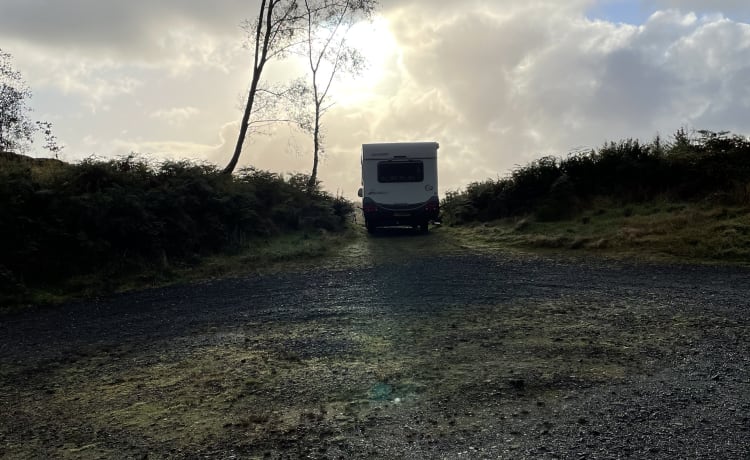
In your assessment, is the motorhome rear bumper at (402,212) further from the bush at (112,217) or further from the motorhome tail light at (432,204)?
the bush at (112,217)

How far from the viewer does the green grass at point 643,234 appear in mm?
13297

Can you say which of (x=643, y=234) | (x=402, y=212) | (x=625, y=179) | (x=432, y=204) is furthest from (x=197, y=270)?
(x=625, y=179)

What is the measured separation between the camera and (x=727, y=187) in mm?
17891

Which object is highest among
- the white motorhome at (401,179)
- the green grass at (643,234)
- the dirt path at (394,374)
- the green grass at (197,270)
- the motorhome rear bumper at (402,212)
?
the white motorhome at (401,179)

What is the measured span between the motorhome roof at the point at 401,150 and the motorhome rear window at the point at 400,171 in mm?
302

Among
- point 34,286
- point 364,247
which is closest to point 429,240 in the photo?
point 364,247

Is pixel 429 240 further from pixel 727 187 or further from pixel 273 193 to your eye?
pixel 727 187

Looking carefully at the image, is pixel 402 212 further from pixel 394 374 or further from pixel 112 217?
pixel 394 374

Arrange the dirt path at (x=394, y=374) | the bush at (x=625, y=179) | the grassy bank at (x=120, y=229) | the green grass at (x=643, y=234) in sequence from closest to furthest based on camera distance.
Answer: the dirt path at (x=394, y=374)
the grassy bank at (x=120, y=229)
the green grass at (x=643, y=234)
the bush at (x=625, y=179)

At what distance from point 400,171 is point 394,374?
16.4m

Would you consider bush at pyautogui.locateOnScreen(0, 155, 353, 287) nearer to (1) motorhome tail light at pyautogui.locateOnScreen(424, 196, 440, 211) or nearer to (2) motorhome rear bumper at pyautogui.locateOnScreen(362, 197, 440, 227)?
(2) motorhome rear bumper at pyautogui.locateOnScreen(362, 197, 440, 227)

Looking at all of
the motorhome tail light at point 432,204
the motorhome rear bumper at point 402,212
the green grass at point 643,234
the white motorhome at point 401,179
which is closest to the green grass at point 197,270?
the motorhome rear bumper at point 402,212

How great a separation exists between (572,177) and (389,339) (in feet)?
56.7

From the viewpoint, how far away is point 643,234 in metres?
15.4
